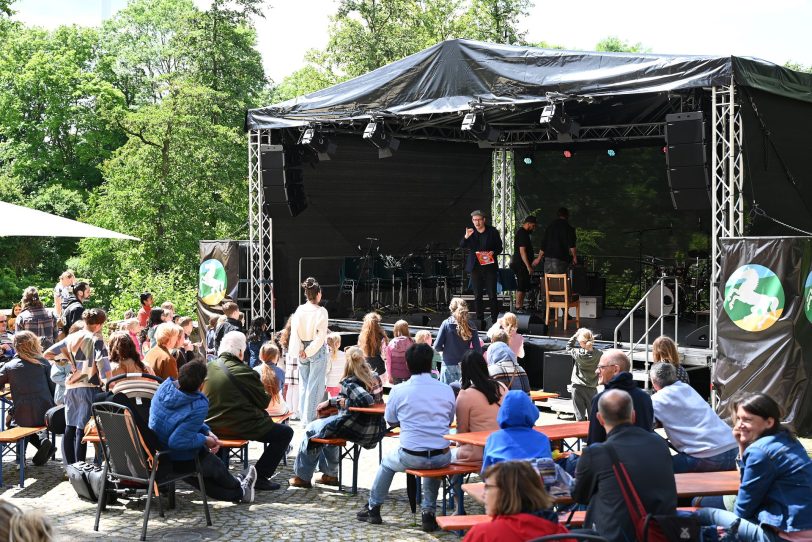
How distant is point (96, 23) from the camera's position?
134 ft

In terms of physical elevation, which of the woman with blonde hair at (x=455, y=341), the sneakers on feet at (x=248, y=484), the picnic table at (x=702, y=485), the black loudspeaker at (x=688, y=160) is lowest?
the sneakers on feet at (x=248, y=484)

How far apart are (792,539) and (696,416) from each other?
1410 millimetres

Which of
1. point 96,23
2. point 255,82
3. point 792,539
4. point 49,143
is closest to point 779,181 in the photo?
point 792,539

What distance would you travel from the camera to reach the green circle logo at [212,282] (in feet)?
46.4

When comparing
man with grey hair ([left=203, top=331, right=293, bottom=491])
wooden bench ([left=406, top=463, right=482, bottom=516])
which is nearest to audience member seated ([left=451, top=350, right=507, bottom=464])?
wooden bench ([left=406, top=463, right=482, bottom=516])

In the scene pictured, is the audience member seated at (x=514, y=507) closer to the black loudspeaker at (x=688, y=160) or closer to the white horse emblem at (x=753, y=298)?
the white horse emblem at (x=753, y=298)

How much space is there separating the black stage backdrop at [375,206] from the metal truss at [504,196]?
385 mm

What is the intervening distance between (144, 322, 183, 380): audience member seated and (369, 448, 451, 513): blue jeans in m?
1.82

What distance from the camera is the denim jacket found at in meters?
4.23

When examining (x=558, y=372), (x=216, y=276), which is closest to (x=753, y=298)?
(x=558, y=372)

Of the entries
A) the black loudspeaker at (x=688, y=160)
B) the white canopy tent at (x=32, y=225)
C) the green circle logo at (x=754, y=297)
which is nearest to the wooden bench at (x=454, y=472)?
the white canopy tent at (x=32, y=225)

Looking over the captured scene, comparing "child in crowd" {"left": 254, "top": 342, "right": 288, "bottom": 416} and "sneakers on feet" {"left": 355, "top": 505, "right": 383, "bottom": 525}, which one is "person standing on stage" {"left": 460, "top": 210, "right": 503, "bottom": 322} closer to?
"child in crowd" {"left": 254, "top": 342, "right": 288, "bottom": 416}

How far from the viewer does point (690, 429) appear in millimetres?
5621

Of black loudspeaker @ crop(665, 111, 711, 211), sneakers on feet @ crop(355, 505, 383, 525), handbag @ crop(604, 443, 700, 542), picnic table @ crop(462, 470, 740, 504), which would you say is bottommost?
sneakers on feet @ crop(355, 505, 383, 525)
